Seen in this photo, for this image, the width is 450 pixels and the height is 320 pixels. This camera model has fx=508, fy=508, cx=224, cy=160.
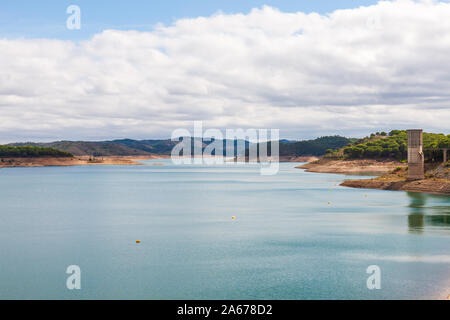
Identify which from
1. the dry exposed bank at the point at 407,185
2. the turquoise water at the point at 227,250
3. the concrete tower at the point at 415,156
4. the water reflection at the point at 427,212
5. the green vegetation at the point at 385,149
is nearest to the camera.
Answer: the turquoise water at the point at 227,250

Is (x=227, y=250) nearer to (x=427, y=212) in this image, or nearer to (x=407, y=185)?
(x=427, y=212)

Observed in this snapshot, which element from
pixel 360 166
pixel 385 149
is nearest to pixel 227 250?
pixel 360 166

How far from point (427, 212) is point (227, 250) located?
28.0 metres

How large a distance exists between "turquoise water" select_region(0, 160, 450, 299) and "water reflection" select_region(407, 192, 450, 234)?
14 cm

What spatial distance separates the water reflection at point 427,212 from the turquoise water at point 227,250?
0.48ft

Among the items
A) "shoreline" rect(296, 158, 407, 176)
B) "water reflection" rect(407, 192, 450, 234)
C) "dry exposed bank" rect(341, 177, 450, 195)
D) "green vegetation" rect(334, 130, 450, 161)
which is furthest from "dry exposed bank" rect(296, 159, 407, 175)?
"water reflection" rect(407, 192, 450, 234)

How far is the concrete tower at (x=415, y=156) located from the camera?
Answer: 71.5 meters

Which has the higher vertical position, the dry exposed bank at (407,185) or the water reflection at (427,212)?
the dry exposed bank at (407,185)

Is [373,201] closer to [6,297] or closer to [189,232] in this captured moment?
[189,232]

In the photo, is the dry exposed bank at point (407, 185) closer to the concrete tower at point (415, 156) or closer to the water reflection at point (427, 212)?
the water reflection at point (427, 212)

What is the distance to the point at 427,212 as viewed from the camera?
166ft

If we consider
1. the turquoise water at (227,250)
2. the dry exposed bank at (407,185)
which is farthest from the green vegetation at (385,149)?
the turquoise water at (227,250)

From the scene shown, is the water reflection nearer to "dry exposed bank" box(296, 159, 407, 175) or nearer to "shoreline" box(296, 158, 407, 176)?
"shoreline" box(296, 158, 407, 176)

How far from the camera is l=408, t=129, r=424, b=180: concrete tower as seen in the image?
71.5 metres
